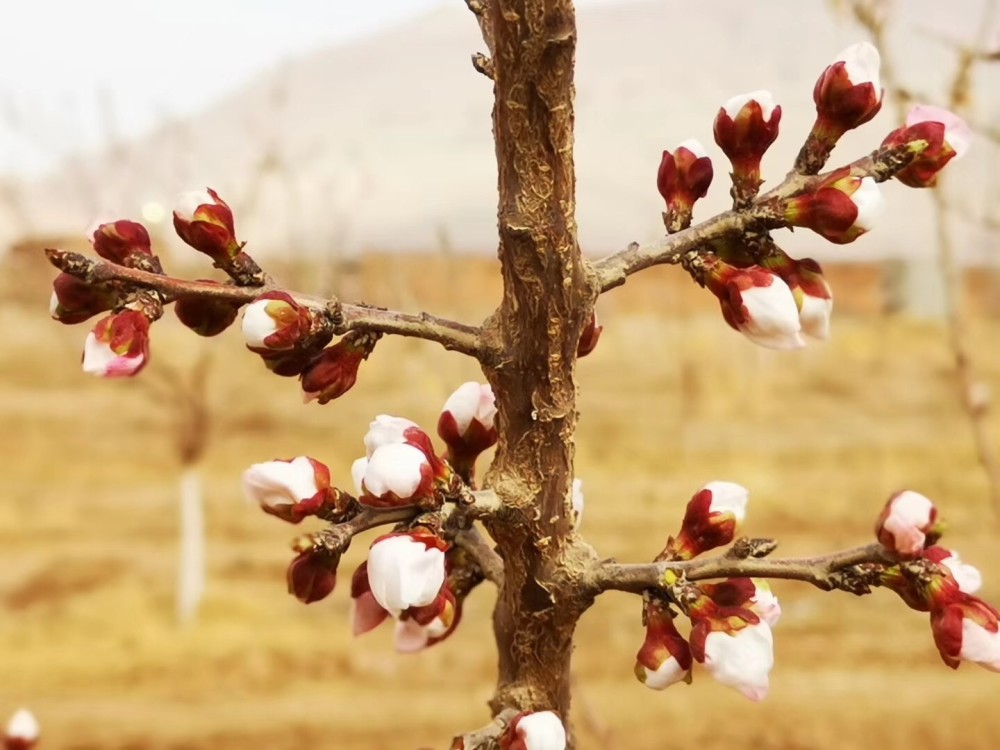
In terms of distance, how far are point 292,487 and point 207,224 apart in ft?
0.70

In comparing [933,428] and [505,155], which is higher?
[933,428]

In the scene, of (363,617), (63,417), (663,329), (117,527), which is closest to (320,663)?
(117,527)

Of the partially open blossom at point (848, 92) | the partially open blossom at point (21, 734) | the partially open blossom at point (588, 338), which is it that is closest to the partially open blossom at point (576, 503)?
the partially open blossom at point (588, 338)

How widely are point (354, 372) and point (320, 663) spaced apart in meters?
6.19

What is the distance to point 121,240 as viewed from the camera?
86 centimetres

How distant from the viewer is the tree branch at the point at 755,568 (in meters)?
0.83

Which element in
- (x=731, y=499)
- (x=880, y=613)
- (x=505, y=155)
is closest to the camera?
(x=505, y=155)

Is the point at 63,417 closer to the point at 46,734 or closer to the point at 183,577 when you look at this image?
the point at 183,577

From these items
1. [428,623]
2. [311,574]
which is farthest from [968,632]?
[311,574]

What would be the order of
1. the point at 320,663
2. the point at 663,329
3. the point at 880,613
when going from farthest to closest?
the point at 663,329 < the point at 880,613 < the point at 320,663

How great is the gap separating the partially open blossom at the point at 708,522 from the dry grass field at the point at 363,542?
1542 millimetres

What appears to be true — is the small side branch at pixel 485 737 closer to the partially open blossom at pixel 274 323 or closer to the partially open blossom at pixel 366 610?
the partially open blossom at pixel 366 610

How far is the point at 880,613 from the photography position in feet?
23.7

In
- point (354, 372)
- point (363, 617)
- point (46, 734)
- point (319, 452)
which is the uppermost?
point (319, 452)
